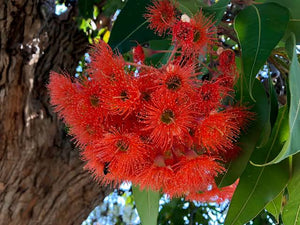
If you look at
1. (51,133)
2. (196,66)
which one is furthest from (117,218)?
(196,66)

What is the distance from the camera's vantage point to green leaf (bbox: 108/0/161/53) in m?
0.84

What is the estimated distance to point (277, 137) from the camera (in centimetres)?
73

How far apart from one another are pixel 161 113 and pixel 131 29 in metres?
0.32

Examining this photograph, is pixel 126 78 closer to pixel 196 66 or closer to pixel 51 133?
pixel 196 66

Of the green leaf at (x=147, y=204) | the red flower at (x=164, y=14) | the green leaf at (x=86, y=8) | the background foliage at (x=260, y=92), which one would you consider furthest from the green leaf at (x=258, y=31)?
the green leaf at (x=86, y=8)

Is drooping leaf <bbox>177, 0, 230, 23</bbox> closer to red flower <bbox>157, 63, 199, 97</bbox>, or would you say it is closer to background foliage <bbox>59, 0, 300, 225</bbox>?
background foliage <bbox>59, 0, 300, 225</bbox>

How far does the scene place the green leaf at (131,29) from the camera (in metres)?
0.84

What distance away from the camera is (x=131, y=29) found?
854 mm

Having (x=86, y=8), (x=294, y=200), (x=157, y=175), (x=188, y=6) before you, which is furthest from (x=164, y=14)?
(x=86, y=8)

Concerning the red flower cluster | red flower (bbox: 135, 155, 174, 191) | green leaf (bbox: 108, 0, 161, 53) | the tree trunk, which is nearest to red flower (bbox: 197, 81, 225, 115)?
the red flower cluster

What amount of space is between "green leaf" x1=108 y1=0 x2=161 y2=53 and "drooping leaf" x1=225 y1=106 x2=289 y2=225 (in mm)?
299

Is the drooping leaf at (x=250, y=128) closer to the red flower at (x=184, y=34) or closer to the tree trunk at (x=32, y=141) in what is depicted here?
the red flower at (x=184, y=34)

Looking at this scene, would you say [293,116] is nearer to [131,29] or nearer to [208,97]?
[208,97]

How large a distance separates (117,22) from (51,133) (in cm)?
82
